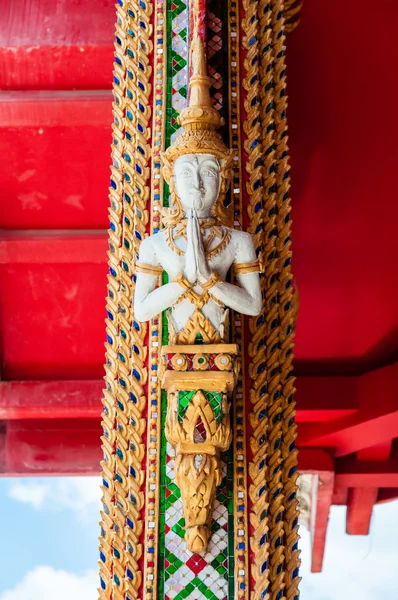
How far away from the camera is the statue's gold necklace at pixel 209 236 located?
4.05 meters

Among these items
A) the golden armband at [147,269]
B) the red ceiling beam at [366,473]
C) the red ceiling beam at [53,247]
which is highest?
the red ceiling beam at [53,247]

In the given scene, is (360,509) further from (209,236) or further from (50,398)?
(209,236)

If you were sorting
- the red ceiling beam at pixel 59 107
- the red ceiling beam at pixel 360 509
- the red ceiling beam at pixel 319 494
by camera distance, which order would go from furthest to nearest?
the red ceiling beam at pixel 360 509, the red ceiling beam at pixel 319 494, the red ceiling beam at pixel 59 107

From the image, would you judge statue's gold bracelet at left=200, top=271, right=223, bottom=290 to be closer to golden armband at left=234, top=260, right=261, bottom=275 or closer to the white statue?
the white statue

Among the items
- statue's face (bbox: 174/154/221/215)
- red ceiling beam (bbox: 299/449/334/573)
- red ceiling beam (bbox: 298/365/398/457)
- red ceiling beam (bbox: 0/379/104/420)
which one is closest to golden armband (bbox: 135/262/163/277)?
statue's face (bbox: 174/154/221/215)

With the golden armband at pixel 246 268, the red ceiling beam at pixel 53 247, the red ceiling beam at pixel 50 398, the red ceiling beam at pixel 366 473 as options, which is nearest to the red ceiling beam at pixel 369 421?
the red ceiling beam at pixel 366 473

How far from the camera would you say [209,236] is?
4066 millimetres

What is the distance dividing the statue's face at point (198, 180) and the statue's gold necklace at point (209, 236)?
55 mm

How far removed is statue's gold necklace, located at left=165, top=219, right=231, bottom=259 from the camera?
4.05m

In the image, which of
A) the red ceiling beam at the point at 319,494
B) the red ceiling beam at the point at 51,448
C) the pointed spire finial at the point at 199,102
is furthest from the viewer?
the red ceiling beam at the point at 319,494

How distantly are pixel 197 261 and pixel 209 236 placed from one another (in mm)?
141

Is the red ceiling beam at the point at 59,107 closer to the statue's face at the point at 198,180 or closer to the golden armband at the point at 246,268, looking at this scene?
the statue's face at the point at 198,180

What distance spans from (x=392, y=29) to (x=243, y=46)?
2.19 meters

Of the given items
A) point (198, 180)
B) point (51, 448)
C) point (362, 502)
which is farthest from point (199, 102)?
point (362, 502)
